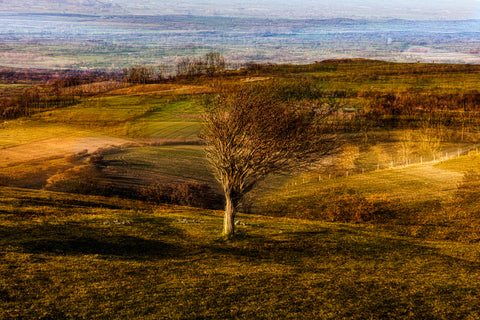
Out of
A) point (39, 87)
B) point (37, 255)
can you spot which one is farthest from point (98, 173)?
point (39, 87)

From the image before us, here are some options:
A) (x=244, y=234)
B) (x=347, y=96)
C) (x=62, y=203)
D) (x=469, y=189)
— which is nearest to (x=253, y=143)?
(x=244, y=234)

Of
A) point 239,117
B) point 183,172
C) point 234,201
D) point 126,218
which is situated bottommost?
point 183,172

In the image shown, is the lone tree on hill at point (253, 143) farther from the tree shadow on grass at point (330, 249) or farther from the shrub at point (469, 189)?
the shrub at point (469, 189)

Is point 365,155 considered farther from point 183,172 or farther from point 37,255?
point 37,255

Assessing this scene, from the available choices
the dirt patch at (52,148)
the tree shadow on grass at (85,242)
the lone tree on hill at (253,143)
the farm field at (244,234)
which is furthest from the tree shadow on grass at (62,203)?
the dirt patch at (52,148)

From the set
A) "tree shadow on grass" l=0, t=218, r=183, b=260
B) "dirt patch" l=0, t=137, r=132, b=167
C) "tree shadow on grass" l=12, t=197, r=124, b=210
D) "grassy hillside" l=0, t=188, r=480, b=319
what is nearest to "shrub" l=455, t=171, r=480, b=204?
"grassy hillside" l=0, t=188, r=480, b=319

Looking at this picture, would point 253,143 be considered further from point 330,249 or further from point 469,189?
point 469,189
